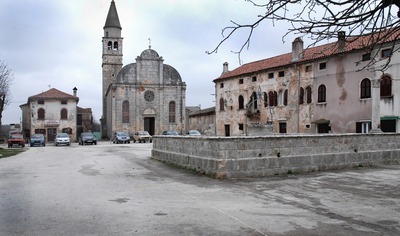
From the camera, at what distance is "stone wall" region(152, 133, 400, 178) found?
11.7 metres

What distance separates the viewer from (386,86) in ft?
89.6

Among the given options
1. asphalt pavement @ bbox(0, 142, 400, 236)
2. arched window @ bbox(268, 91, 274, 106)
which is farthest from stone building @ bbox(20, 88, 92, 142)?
asphalt pavement @ bbox(0, 142, 400, 236)

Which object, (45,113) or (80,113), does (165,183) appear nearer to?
(45,113)

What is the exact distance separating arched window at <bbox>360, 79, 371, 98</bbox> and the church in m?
32.7

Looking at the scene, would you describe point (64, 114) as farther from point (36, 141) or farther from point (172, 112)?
point (172, 112)

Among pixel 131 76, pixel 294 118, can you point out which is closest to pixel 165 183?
pixel 294 118

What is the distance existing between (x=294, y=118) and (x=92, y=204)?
2969 cm

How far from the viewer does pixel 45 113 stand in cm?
5462

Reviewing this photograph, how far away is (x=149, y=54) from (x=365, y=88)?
3597 centimetres

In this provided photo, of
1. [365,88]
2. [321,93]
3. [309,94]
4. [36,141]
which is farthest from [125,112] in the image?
[365,88]

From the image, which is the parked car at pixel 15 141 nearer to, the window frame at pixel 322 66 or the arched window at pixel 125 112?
the arched window at pixel 125 112

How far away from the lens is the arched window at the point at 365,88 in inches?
1125

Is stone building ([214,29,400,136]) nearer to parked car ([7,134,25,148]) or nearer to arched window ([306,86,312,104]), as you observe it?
arched window ([306,86,312,104])

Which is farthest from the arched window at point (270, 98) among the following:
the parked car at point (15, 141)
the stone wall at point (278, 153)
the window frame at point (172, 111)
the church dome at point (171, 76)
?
the parked car at point (15, 141)
